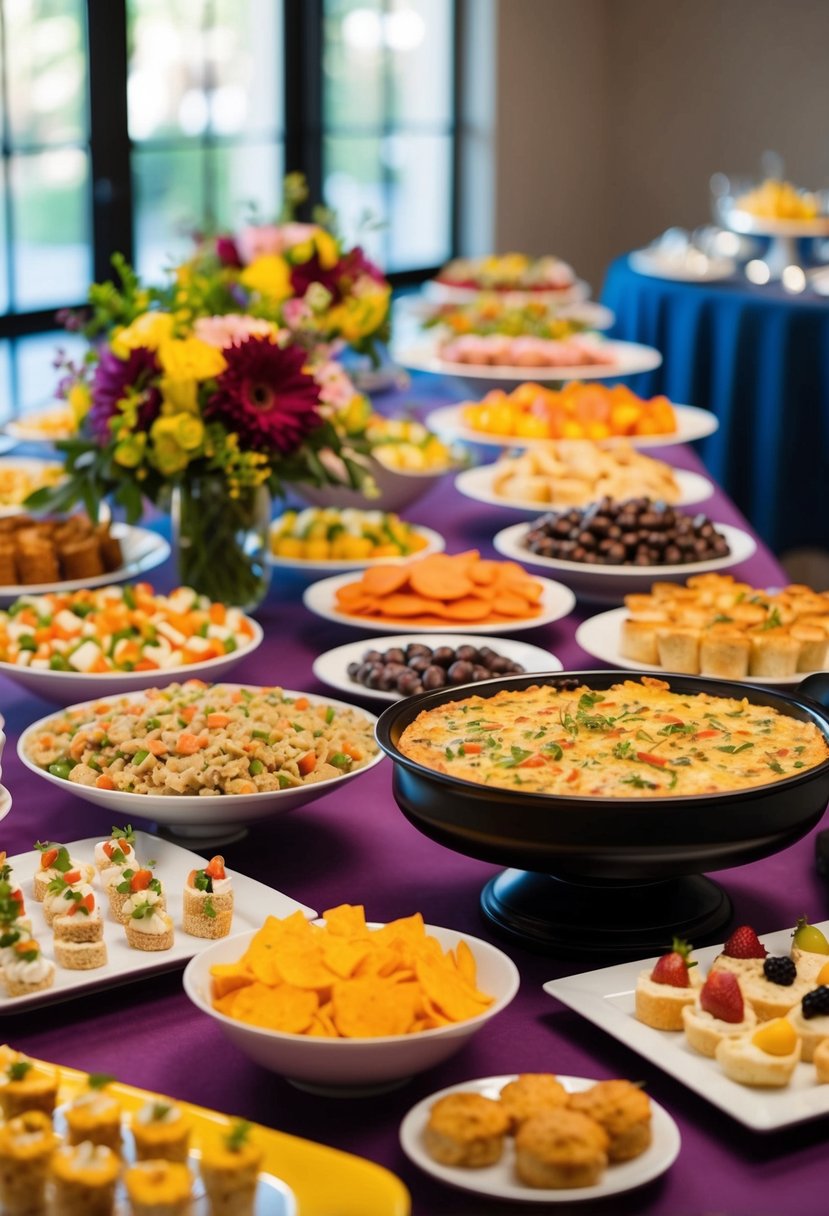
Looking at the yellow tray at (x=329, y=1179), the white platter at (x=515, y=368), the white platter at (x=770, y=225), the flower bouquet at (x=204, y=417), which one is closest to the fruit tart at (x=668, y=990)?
the yellow tray at (x=329, y=1179)

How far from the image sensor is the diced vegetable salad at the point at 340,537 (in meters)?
2.34

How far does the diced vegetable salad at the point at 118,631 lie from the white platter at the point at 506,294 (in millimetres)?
3226

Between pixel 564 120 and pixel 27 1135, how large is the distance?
8.43 metres

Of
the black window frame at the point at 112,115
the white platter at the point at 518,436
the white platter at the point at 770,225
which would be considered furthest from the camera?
the white platter at the point at 770,225

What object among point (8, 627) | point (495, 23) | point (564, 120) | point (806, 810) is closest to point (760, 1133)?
point (806, 810)

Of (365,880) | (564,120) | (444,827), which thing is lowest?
(365,880)

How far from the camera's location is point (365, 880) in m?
1.38

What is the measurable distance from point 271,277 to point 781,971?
6.15 ft

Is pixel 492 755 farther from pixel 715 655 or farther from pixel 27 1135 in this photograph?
pixel 715 655

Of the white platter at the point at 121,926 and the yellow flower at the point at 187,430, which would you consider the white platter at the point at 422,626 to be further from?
the white platter at the point at 121,926

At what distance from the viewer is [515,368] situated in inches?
148

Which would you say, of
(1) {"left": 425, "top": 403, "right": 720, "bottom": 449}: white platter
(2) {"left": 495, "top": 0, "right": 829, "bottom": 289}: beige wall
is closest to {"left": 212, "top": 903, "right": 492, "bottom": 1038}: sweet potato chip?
(1) {"left": 425, "top": 403, "right": 720, "bottom": 449}: white platter

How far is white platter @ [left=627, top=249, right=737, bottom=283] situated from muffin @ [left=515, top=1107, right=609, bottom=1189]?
4.74 meters

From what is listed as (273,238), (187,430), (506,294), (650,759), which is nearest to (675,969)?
(650,759)
